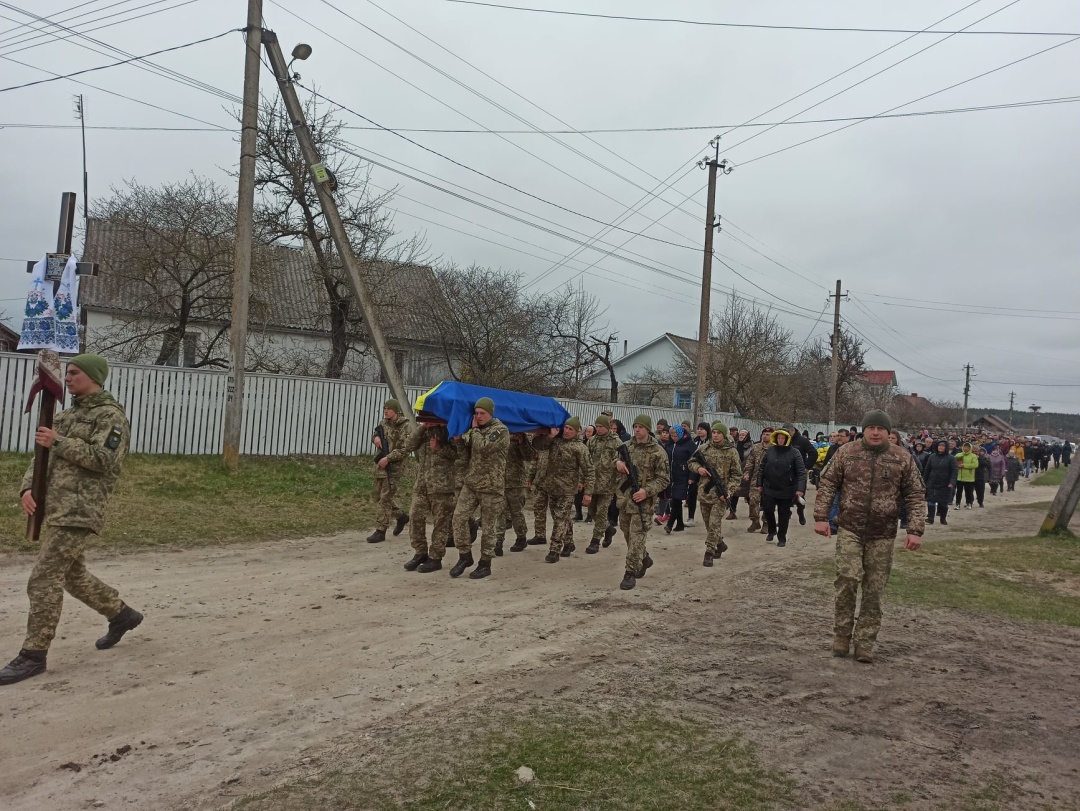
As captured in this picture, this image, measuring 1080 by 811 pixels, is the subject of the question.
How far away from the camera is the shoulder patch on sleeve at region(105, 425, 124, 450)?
17.6 feet

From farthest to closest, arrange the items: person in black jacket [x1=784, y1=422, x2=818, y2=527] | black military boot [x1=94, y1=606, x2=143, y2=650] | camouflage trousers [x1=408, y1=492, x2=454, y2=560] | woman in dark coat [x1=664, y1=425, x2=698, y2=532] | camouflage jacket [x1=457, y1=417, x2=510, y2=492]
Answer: woman in dark coat [x1=664, y1=425, x2=698, y2=532] → person in black jacket [x1=784, y1=422, x2=818, y2=527] → camouflage trousers [x1=408, y1=492, x2=454, y2=560] → camouflage jacket [x1=457, y1=417, x2=510, y2=492] → black military boot [x1=94, y1=606, x2=143, y2=650]

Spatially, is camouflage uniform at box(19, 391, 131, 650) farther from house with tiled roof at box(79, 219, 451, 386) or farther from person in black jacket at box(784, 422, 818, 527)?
house with tiled roof at box(79, 219, 451, 386)

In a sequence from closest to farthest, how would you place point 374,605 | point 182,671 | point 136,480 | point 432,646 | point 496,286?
1. point 182,671
2. point 432,646
3. point 374,605
4. point 136,480
5. point 496,286

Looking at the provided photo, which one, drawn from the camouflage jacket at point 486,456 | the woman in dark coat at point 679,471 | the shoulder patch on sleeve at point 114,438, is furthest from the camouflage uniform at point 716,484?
the shoulder patch on sleeve at point 114,438

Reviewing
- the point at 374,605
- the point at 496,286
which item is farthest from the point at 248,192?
the point at 496,286

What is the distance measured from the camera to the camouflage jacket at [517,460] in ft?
35.9

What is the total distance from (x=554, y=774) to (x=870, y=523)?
Result: 3801mm

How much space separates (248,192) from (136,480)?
5361mm

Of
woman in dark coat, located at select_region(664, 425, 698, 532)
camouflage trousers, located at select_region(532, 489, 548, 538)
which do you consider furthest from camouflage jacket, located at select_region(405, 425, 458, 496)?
woman in dark coat, located at select_region(664, 425, 698, 532)

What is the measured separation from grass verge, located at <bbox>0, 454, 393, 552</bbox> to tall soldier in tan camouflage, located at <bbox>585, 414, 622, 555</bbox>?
3.90 m

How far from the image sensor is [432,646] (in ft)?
20.3

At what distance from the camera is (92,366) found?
548 cm

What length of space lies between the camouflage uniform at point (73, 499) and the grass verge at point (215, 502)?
183 inches

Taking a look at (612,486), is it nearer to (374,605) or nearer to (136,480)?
(374,605)
